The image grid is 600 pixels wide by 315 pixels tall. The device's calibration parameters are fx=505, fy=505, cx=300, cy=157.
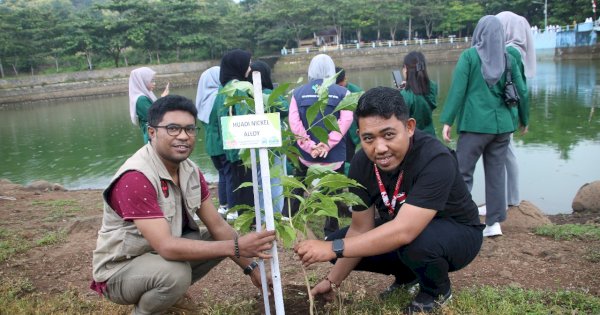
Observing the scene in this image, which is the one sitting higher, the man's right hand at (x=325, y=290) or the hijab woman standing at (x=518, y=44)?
the hijab woman standing at (x=518, y=44)

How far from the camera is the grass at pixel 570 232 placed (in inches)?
137

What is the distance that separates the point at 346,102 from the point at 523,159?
17.8ft

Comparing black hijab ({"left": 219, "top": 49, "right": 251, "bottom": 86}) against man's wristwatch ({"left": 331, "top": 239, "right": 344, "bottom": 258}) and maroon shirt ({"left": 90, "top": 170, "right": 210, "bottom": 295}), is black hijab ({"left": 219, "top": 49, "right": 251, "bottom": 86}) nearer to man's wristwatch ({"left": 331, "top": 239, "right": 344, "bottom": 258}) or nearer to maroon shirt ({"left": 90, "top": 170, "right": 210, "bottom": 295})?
maroon shirt ({"left": 90, "top": 170, "right": 210, "bottom": 295})

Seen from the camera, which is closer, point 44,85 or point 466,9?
point 44,85

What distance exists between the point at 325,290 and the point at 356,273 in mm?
670

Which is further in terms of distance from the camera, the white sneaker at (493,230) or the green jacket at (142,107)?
the green jacket at (142,107)

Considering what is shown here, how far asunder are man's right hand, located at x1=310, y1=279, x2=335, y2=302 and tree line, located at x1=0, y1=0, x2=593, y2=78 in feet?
102

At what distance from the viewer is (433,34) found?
3869cm

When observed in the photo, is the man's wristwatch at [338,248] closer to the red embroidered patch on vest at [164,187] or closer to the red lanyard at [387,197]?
the red lanyard at [387,197]

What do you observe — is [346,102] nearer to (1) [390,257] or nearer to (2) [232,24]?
(1) [390,257]

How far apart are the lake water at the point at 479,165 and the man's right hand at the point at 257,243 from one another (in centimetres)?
395

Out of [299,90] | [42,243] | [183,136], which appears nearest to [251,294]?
[183,136]

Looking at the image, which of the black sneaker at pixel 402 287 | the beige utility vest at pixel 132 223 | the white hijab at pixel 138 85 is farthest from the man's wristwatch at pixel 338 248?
the white hijab at pixel 138 85

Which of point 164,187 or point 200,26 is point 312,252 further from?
point 200,26
